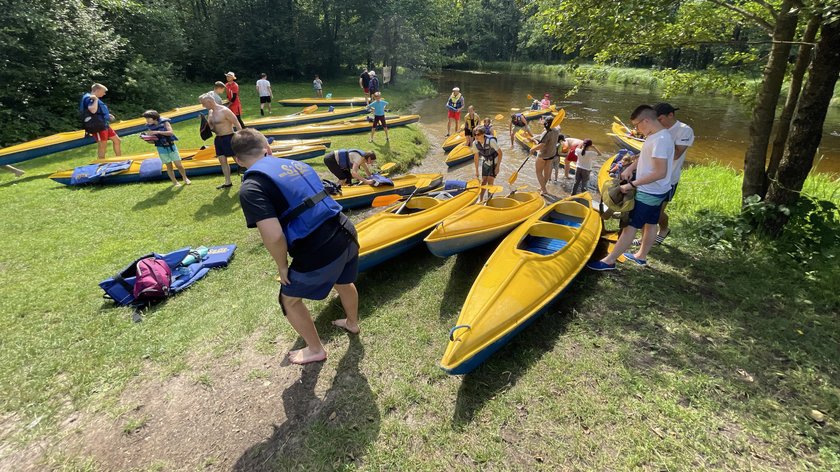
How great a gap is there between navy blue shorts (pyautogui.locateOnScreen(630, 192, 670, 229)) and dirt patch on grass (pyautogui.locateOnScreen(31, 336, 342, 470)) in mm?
3668

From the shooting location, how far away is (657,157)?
3.87 metres

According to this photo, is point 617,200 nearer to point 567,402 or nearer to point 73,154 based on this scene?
point 567,402

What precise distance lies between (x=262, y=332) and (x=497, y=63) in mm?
54452

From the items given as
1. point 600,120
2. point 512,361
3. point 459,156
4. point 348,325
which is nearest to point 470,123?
point 459,156

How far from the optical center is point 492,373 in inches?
130

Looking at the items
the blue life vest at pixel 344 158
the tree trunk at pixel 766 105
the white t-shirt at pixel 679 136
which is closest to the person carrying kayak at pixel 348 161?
the blue life vest at pixel 344 158

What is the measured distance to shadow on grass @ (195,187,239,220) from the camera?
6781mm

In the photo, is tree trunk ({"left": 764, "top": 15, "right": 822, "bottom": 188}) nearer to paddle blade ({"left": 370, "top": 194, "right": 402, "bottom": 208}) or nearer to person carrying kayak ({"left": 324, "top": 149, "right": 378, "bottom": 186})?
paddle blade ({"left": 370, "top": 194, "right": 402, "bottom": 208})

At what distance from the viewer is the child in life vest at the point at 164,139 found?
7.23m

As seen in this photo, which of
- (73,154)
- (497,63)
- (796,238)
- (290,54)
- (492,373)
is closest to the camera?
(492,373)

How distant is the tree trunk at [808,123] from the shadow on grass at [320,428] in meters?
5.66

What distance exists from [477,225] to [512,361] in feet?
6.58

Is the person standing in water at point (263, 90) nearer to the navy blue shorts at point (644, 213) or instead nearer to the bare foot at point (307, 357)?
the bare foot at point (307, 357)

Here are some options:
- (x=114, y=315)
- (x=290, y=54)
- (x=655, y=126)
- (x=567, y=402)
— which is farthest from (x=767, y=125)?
(x=290, y=54)
